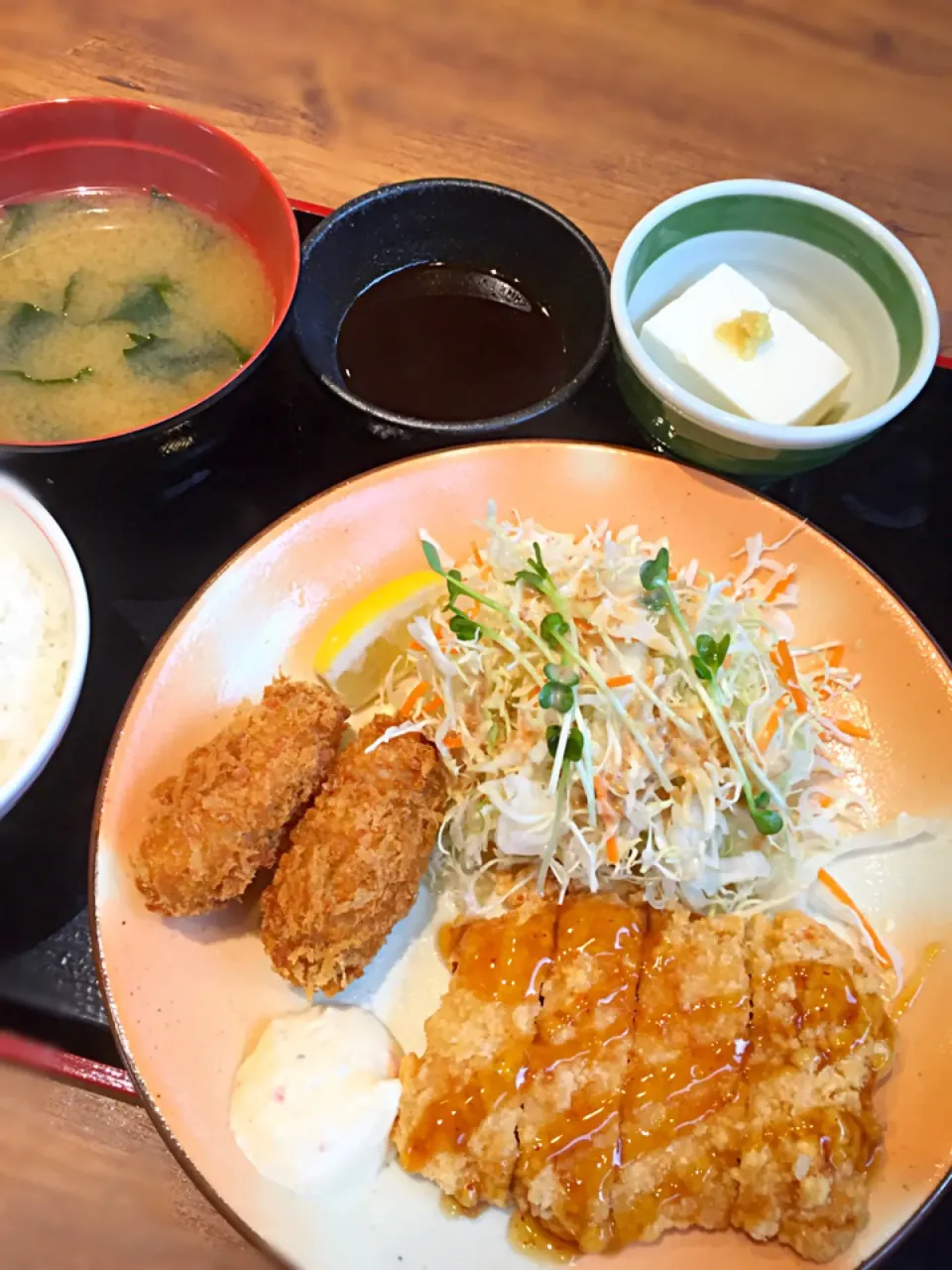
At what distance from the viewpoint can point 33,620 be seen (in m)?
1.81

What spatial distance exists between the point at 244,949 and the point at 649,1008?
675mm

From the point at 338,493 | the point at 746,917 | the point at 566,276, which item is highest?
the point at 566,276

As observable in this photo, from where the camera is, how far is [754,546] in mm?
1909

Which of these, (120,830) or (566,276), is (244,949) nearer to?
(120,830)

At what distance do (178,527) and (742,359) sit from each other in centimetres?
120

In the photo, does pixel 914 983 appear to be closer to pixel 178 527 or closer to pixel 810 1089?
pixel 810 1089

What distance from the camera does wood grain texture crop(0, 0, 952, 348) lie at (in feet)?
8.40

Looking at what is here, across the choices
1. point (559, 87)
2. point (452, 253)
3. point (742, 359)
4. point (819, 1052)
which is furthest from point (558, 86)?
point (819, 1052)

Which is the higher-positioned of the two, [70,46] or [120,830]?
[70,46]

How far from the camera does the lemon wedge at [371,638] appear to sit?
1.79 meters

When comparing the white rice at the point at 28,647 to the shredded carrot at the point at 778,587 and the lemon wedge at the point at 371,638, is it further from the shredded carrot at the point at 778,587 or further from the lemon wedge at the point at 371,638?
the shredded carrot at the point at 778,587

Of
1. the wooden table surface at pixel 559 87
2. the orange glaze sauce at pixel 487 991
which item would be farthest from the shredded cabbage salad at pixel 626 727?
the wooden table surface at pixel 559 87

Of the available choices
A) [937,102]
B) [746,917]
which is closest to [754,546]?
[746,917]

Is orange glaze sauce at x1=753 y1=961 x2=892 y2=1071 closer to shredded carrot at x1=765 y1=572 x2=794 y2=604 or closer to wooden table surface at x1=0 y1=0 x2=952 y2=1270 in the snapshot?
shredded carrot at x1=765 y1=572 x2=794 y2=604
